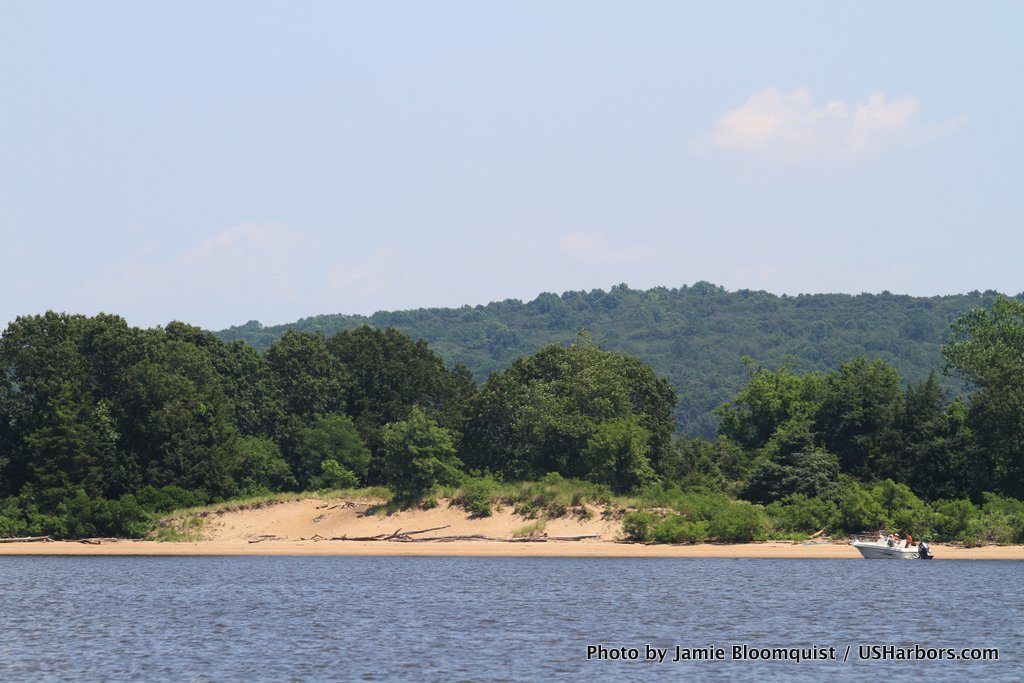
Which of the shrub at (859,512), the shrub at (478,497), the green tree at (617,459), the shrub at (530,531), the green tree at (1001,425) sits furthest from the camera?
the green tree at (617,459)

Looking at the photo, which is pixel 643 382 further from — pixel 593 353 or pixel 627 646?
pixel 627 646

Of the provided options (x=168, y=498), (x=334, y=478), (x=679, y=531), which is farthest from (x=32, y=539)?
(x=679, y=531)

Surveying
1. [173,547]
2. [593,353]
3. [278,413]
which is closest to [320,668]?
[173,547]

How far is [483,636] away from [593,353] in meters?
50.7

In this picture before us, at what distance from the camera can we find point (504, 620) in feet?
127

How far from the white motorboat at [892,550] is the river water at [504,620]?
607 mm

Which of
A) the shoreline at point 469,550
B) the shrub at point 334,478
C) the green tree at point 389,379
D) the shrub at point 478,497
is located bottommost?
the shoreline at point 469,550

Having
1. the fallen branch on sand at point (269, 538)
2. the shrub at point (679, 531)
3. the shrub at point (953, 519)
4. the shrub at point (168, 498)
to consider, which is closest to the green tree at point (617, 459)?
the shrub at point (679, 531)

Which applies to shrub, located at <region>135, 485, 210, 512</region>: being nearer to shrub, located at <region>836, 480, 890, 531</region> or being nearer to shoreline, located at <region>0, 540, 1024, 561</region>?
shoreline, located at <region>0, 540, 1024, 561</region>

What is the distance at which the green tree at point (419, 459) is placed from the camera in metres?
74.8

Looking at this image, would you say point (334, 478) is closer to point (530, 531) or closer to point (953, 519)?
point (530, 531)

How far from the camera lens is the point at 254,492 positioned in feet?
268

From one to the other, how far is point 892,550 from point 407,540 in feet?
88.0

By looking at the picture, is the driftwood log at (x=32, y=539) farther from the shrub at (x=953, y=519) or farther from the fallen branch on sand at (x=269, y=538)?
the shrub at (x=953, y=519)
